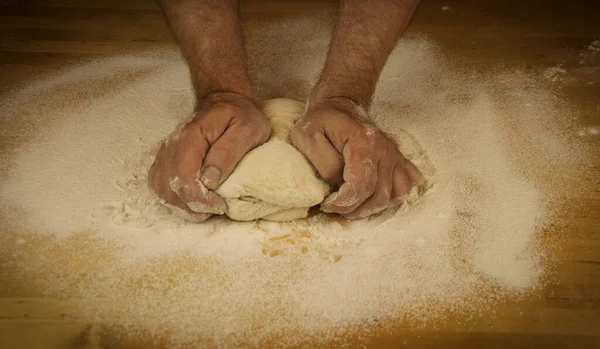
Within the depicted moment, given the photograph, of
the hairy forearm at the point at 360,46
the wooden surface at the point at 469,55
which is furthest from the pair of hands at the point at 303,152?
the wooden surface at the point at 469,55

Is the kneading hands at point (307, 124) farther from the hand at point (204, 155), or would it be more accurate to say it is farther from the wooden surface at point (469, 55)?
the wooden surface at point (469, 55)

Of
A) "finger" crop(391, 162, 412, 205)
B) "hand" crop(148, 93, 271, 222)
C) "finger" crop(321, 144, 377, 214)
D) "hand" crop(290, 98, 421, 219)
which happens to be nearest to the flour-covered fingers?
"hand" crop(148, 93, 271, 222)

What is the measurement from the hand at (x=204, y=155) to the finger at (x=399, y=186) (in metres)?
0.33

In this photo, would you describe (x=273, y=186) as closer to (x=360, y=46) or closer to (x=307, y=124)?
(x=307, y=124)

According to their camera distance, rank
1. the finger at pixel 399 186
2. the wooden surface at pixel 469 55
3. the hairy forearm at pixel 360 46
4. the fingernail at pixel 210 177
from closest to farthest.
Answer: the wooden surface at pixel 469 55 < the fingernail at pixel 210 177 < the finger at pixel 399 186 < the hairy forearm at pixel 360 46

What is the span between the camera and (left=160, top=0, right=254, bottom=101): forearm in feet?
4.54

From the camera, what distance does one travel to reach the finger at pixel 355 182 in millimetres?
1126

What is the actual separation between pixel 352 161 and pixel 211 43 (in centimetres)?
59

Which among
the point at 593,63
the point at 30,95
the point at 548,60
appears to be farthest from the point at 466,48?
the point at 30,95

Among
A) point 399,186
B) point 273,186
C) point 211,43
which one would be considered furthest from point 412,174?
point 211,43

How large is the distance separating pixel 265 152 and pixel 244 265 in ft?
0.86

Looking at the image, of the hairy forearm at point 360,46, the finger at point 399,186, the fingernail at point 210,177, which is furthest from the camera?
the hairy forearm at point 360,46

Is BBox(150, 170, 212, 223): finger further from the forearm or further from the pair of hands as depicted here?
the forearm

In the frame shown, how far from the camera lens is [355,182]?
1127 millimetres
